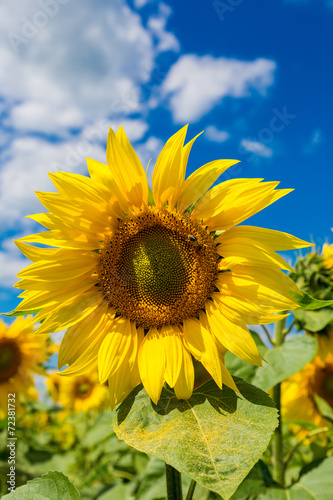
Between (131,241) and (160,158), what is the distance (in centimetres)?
39

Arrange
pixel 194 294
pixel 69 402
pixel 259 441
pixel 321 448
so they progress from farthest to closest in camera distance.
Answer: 1. pixel 69 402
2. pixel 321 448
3. pixel 194 294
4. pixel 259 441

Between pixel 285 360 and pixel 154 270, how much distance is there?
1.09m

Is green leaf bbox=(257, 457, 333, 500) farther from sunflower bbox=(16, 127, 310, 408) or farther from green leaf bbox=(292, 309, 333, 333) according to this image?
sunflower bbox=(16, 127, 310, 408)

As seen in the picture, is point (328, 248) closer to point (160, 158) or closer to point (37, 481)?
point (160, 158)

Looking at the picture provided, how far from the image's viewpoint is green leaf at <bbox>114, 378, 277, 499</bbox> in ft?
3.94

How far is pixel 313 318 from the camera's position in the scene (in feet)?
8.84

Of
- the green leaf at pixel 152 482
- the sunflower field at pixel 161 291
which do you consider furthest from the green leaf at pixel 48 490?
the green leaf at pixel 152 482

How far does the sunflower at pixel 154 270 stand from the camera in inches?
62.6

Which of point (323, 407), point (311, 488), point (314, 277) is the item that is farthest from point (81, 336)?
point (323, 407)

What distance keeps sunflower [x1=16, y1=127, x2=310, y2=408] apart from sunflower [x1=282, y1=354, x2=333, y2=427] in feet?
8.87

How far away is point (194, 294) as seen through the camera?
5.75 ft

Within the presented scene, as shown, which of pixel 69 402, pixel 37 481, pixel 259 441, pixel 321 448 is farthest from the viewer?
pixel 69 402

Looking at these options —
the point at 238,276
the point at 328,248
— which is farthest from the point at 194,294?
the point at 328,248

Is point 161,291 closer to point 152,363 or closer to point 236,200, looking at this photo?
point 152,363
